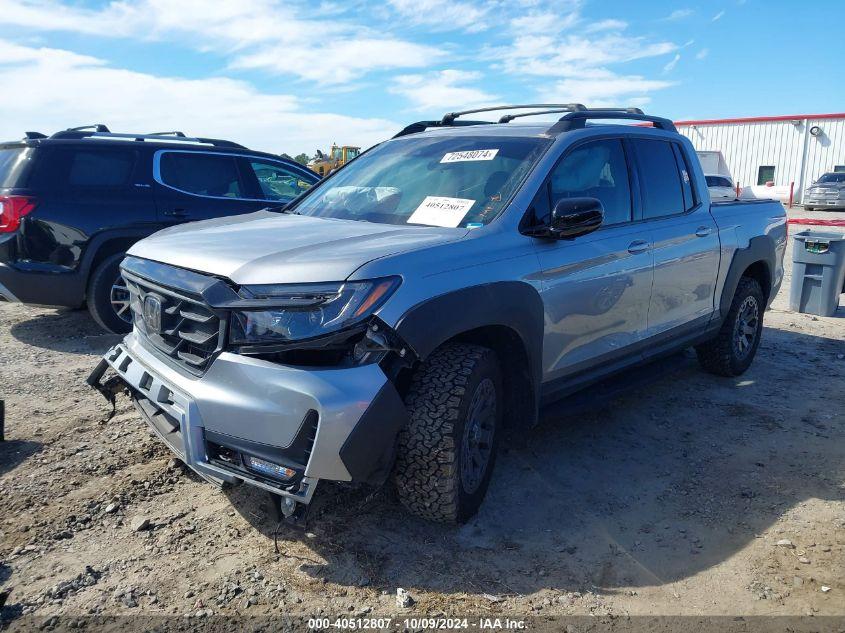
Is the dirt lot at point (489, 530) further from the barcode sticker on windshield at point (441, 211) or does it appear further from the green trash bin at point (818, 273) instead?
the green trash bin at point (818, 273)

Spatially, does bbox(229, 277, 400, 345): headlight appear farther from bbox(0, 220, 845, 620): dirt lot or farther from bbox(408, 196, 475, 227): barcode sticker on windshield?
bbox(408, 196, 475, 227): barcode sticker on windshield

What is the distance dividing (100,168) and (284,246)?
425cm

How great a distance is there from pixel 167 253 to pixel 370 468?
4.63ft

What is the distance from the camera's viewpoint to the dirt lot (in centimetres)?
272

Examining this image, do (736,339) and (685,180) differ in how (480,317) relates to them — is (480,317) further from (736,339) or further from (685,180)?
(736,339)

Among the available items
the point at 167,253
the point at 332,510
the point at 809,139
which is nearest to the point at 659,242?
the point at 332,510

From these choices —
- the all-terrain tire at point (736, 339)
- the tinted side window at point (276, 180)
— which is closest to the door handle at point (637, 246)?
the all-terrain tire at point (736, 339)

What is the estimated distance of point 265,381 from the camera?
2545 mm

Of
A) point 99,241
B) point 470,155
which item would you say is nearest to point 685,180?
point 470,155

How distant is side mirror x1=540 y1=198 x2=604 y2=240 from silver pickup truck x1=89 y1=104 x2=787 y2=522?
11mm

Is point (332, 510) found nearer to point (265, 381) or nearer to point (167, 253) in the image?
point (265, 381)

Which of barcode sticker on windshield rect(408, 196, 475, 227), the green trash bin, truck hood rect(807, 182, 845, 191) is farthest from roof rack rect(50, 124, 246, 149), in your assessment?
truck hood rect(807, 182, 845, 191)

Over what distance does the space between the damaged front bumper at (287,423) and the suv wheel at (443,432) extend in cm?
16

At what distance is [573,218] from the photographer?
10.9 ft
